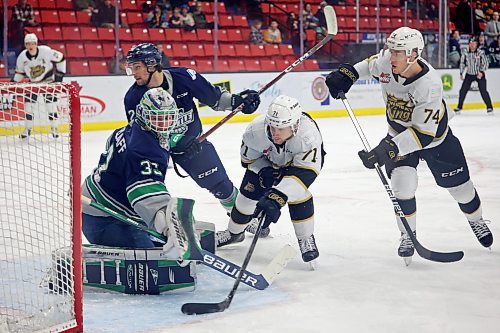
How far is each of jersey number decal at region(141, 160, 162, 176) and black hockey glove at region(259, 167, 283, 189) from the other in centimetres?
73

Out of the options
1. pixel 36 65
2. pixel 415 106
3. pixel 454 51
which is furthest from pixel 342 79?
pixel 454 51

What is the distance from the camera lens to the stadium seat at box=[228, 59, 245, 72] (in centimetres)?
989

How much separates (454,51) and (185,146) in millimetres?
8412

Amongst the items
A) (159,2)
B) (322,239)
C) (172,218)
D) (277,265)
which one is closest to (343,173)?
(322,239)

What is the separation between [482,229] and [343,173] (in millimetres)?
2313

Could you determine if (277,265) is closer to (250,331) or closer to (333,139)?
(250,331)

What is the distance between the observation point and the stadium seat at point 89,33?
359 inches

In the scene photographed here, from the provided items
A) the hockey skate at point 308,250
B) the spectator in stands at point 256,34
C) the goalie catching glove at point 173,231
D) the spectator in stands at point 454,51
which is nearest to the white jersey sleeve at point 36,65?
the spectator in stands at point 256,34

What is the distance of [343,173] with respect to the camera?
588 cm

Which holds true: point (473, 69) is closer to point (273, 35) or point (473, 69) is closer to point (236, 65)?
point (273, 35)

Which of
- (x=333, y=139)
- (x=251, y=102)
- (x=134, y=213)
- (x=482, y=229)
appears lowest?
(x=333, y=139)

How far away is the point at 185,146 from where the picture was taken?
11.9 ft

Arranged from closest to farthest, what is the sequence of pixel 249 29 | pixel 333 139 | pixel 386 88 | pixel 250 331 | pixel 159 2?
pixel 250 331, pixel 386 88, pixel 333 139, pixel 159 2, pixel 249 29

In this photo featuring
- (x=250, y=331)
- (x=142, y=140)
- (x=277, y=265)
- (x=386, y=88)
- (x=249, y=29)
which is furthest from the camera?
(x=249, y=29)
